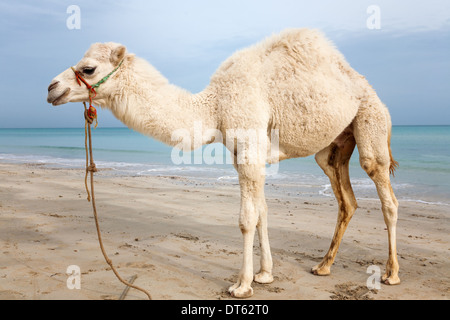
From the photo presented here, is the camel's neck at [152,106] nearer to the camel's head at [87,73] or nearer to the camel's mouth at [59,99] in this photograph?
the camel's head at [87,73]

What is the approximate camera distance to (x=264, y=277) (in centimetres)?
428

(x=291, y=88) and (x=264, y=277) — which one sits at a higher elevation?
(x=291, y=88)

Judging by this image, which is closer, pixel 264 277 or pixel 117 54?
→ pixel 117 54

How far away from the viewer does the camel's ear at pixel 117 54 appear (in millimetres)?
3547

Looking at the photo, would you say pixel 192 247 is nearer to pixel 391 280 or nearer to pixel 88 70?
pixel 391 280

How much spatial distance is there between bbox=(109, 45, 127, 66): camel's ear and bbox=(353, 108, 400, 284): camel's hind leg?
263 cm

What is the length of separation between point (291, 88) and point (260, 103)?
0.37m

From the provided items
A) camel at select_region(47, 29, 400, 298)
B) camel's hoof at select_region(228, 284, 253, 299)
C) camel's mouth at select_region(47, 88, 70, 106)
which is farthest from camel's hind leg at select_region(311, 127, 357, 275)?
camel's mouth at select_region(47, 88, 70, 106)

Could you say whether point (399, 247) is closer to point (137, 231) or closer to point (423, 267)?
point (423, 267)

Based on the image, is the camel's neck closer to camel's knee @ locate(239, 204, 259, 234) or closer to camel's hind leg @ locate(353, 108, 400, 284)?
camel's knee @ locate(239, 204, 259, 234)

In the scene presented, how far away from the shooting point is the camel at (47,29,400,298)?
3646mm

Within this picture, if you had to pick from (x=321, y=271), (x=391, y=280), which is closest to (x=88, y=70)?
(x=321, y=271)

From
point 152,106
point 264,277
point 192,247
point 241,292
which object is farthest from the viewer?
point 192,247

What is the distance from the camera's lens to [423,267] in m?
4.87
